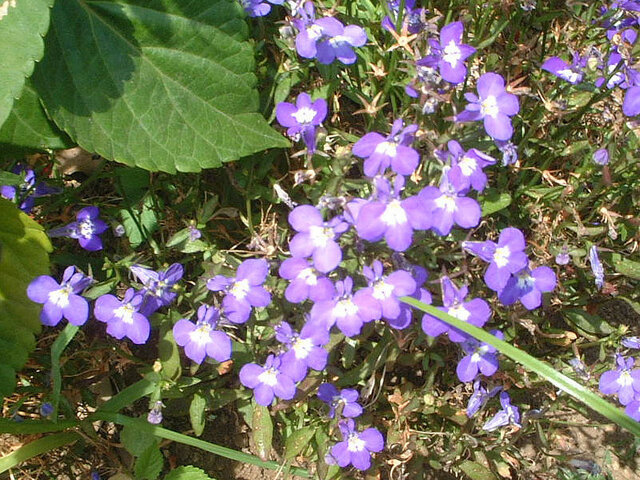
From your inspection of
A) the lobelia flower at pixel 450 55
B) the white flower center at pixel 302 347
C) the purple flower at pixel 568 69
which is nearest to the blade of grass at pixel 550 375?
the white flower center at pixel 302 347

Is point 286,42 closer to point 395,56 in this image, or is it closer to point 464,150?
point 395,56

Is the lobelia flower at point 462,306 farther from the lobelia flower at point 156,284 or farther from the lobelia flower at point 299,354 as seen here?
the lobelia flower at point 156,284

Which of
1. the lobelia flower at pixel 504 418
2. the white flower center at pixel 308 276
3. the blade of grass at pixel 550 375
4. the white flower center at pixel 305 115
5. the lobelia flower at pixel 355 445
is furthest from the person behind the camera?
the lobelia flower at pixel 504 418

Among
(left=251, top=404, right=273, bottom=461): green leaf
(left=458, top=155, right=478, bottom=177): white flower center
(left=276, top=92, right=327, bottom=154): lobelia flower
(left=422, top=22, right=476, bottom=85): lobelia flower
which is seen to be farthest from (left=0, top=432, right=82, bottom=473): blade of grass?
(left=422, top=22, right=476, bottom=85): lobelia flower

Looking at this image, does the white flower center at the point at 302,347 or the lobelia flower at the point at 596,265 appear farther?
the lobelia flower at the point at 596,265

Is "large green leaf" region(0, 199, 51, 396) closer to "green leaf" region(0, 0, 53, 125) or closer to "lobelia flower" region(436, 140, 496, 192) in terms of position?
"green leaf" region(0, 0, 53, 125)

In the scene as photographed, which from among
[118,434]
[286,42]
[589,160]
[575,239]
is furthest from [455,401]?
[286,42]
